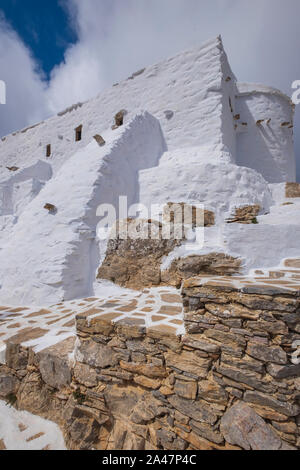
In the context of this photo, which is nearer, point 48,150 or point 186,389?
point 186,389

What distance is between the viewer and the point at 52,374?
1.96 metres

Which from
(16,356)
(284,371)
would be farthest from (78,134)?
(284,371)

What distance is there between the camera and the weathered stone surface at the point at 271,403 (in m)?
1.25

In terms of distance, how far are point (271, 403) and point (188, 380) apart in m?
0.54

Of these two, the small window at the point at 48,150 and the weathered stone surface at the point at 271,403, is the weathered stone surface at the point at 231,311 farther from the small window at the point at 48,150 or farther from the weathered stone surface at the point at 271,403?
the small window at the point at 48,150

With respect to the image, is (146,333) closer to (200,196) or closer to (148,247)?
(148,247)

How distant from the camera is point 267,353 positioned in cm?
134

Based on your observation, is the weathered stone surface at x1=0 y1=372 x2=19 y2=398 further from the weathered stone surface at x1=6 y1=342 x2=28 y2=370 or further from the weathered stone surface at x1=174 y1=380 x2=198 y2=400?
the weathered stone surface at x1=174 y1=380 x2=198 y2=400

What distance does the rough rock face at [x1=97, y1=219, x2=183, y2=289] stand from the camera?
3674 mm

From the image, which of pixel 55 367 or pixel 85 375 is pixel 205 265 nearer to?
→ pixel 85 375

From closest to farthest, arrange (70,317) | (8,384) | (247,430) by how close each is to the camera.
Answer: (247,430) → (8,384) → (70,317)

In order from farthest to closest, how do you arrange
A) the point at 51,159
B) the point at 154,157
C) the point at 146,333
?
the point at 51,159 < the point at 154,157 < the point at 146,333
